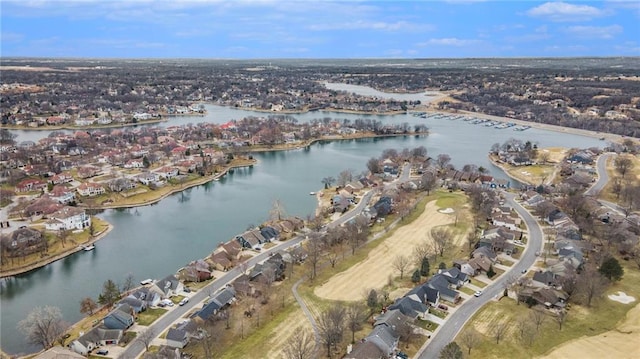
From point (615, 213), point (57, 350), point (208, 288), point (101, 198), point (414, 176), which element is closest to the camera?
point (57, 350)

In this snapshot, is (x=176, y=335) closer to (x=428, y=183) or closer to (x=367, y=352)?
(x=367, y=352)

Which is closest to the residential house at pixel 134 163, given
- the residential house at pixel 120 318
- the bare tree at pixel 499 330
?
the residential house at pixel 120 318

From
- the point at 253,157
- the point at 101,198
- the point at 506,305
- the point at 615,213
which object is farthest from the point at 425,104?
the point at 506,305

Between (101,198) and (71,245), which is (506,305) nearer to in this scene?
(71,245)

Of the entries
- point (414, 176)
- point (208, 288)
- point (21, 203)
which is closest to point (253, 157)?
point (414, 176)

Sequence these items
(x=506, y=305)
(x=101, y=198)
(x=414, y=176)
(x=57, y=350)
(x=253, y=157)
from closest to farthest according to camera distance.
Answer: (x=57, y=350) < (x=506, y=305) < (x=101, y=198) < (x=414, y=176) < (x=253, y=157)

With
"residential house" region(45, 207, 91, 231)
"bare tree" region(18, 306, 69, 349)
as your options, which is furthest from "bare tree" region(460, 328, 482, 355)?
"residential house" region(45, 207, 91, 231)

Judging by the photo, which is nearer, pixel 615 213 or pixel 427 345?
pixel 427 345
